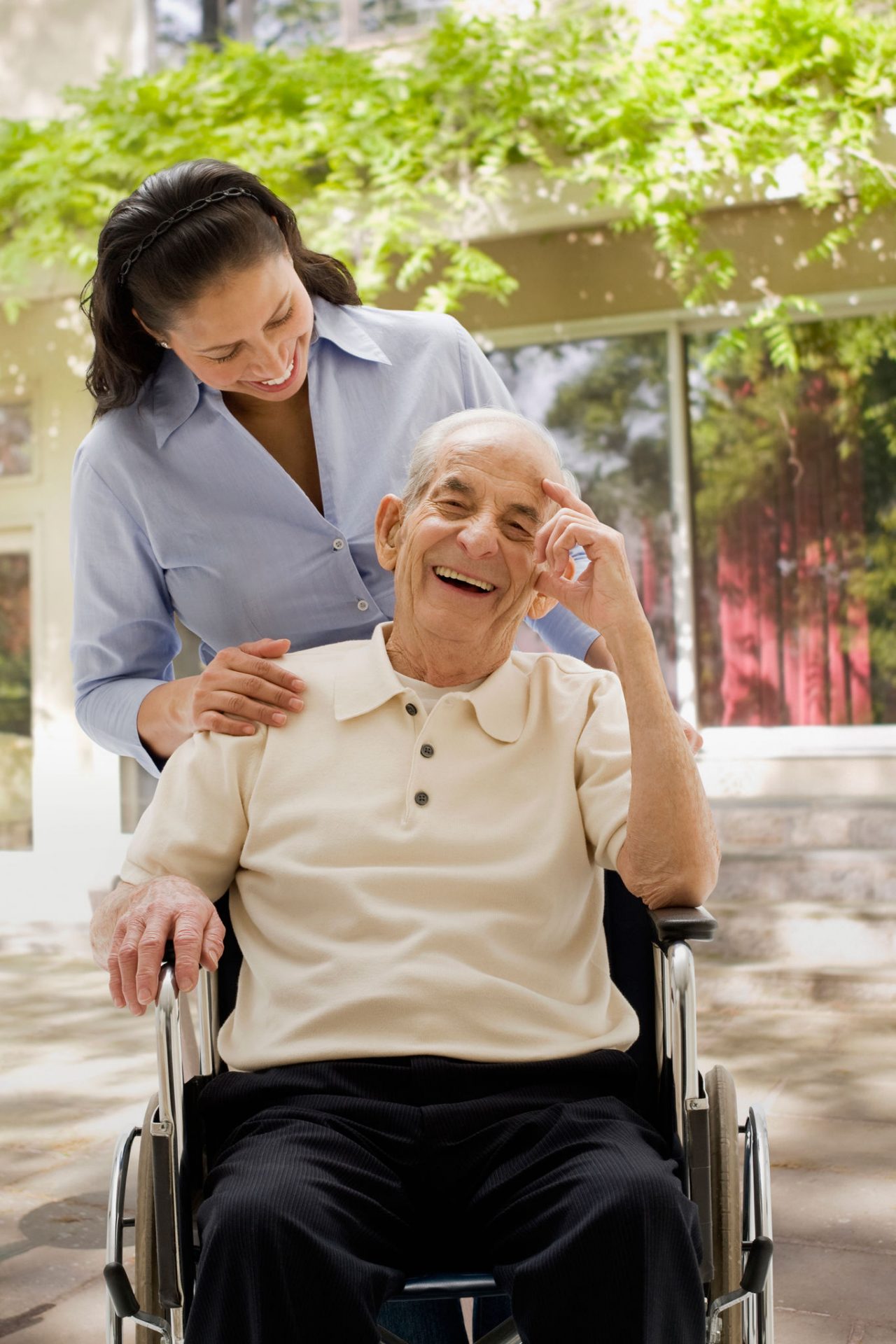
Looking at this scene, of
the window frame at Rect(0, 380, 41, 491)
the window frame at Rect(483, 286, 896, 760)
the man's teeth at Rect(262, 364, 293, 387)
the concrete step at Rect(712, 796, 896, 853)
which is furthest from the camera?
the window frame at Rect(0, 380, 41, 491)

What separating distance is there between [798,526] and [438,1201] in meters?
5.22

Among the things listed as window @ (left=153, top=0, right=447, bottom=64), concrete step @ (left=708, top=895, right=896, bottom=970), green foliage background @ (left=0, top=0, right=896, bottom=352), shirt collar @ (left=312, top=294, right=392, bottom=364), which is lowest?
concrete step @ (left=708, top=895, right=896, bottom=970)

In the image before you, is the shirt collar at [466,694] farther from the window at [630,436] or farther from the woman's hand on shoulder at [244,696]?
the window at [630,436]

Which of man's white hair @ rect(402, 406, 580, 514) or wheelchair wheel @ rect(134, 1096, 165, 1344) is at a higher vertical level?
man's white hair @ rect(402, 406, 580, 514)

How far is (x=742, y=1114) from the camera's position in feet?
11.3

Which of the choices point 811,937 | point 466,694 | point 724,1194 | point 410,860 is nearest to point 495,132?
point 811,937

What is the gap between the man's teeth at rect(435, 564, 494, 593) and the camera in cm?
184

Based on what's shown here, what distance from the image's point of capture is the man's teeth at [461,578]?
1.84 meters

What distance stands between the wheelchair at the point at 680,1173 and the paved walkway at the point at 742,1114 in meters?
0.85

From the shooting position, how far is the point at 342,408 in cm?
212

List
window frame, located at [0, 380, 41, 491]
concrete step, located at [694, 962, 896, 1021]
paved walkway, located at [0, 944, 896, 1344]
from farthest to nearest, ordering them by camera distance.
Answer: window frame, located at [0, 380, 41, 491], concrete step, located at [694, 962, 896, 1021], paved walkway, located at [0, 944, 896, 1344]

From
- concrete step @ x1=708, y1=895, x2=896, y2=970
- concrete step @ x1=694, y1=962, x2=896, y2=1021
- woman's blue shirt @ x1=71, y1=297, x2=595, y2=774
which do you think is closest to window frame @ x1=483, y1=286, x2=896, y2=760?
concrete step @ x1=708, y1=895, x2=896, y2=970

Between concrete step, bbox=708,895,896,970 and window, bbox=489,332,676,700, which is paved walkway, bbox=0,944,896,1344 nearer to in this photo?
concrete step, bbox=708,895,896,970

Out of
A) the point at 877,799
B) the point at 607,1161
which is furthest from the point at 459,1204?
the point at 877,799
